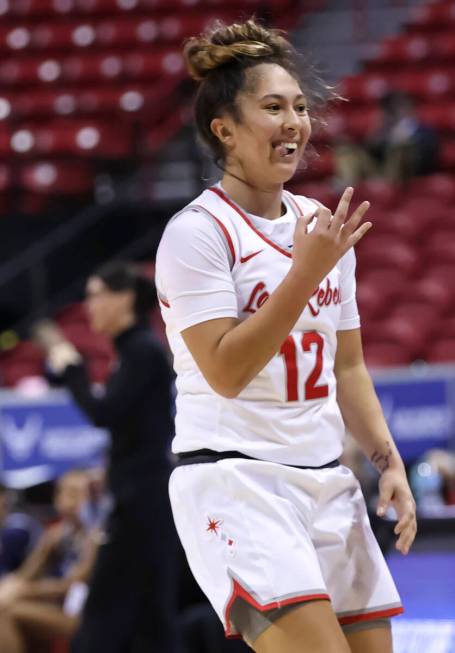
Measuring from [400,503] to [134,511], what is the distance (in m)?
1.97

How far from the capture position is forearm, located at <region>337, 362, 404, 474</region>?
8.55ft

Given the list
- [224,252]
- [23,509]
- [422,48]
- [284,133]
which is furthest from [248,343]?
[422,48]

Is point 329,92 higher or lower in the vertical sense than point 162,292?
higher

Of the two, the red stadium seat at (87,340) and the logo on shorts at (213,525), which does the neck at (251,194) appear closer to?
the logo on shorts at (213,525)

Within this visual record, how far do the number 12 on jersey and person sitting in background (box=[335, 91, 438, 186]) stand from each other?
825 cm

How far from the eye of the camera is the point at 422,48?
12.4m

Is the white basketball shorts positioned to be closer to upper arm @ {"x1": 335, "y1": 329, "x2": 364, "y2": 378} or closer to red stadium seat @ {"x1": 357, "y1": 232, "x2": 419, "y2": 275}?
upper arm @ {"x1": 335, "y1": 329, "x2": 364, "y2": 378}

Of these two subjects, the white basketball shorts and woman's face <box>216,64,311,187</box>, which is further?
woman's face <box>216,64,311,187</box>

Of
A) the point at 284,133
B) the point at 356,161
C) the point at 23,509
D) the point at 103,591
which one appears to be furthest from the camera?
the point at 356,161

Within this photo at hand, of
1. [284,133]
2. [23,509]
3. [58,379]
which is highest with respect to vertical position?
[284,133]

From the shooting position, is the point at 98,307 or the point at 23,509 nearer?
the point at 98,307

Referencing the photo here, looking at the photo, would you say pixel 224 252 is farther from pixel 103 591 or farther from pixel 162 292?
pixel 103 591

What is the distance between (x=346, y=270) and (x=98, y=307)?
6.59ft

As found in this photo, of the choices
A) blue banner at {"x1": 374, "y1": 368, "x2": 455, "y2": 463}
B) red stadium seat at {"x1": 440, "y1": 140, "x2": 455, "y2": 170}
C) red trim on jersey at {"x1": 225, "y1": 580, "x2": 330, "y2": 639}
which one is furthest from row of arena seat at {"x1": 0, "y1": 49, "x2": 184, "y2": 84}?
red trim on jersey at {"x1": 225, "y1": 580, "x2": 330, "y2": 639}
